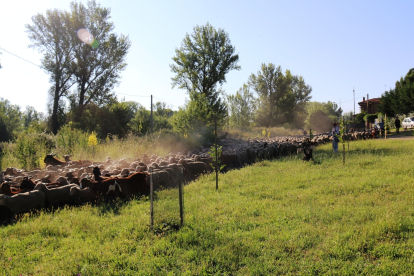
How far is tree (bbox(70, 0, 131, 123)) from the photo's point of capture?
32438 mm

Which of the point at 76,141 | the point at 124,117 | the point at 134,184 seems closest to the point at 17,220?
the point at 134,184

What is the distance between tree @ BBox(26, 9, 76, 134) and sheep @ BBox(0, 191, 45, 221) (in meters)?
29.7

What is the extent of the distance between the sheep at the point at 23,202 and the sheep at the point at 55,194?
16cm

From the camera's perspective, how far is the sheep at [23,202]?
546 centimetres

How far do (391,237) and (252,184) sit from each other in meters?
4.27

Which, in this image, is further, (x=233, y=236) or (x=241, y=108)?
(x=241, y=108)

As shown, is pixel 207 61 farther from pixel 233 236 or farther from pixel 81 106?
pixel 233 236

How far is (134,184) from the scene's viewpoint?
730 centimetres

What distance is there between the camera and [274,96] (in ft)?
194

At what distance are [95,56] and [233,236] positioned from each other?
3439 centimetres

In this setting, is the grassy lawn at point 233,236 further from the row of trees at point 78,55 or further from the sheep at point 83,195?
the row of trees at point 78,55

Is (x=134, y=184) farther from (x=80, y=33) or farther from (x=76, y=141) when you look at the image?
(x=80, y=33)

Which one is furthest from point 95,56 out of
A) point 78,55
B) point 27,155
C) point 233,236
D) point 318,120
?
point 318,120

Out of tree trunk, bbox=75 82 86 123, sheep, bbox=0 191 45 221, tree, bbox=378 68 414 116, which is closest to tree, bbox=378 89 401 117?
tree, bbox=378 68 414 116
